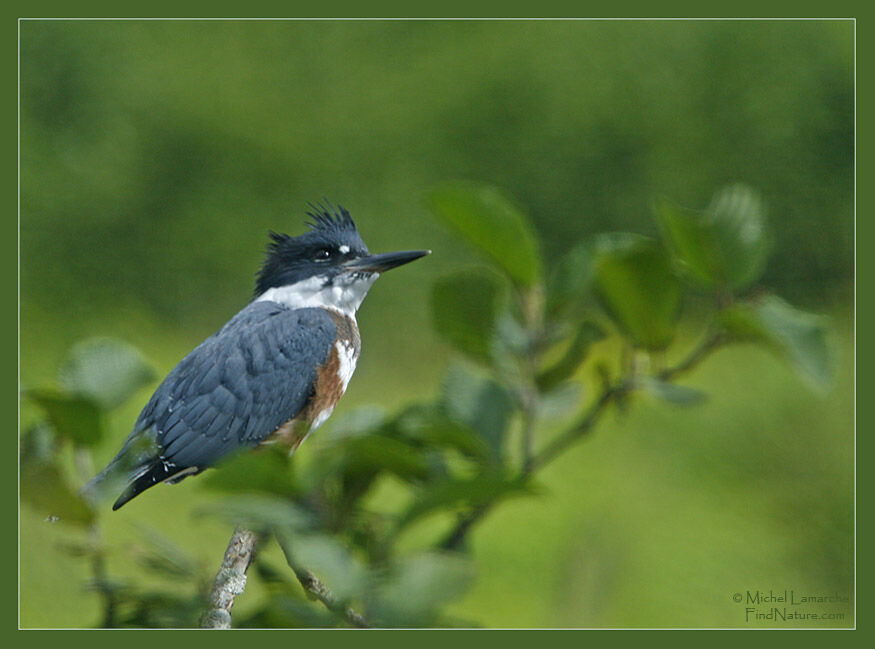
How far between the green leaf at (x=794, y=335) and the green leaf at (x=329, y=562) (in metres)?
0.17

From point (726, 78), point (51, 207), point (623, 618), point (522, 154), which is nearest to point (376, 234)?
point (522, 154)

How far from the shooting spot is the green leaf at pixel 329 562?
298mm

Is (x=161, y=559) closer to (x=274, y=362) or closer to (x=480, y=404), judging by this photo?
(x=480, y=404)

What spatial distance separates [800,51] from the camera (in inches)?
69.4

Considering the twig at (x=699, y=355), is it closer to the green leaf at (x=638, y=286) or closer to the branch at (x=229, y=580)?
the green leaf at (x=638, y=286)

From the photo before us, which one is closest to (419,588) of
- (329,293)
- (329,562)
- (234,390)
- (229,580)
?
(329,562)

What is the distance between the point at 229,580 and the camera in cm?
57

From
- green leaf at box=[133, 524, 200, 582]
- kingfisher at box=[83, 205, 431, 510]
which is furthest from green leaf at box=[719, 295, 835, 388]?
kingfisher at box=[83, 205, 431, 510]

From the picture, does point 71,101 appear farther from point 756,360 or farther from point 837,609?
point 837,609

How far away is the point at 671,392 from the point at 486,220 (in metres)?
0.10

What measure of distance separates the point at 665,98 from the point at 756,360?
0.67 meters

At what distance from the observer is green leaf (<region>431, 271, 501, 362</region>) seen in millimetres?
361

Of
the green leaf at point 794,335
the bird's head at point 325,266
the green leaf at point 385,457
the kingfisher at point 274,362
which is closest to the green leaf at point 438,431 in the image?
the green leaf at point 385,457

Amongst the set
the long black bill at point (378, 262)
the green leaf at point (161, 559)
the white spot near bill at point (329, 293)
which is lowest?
the green leaf at point (161, 559)
